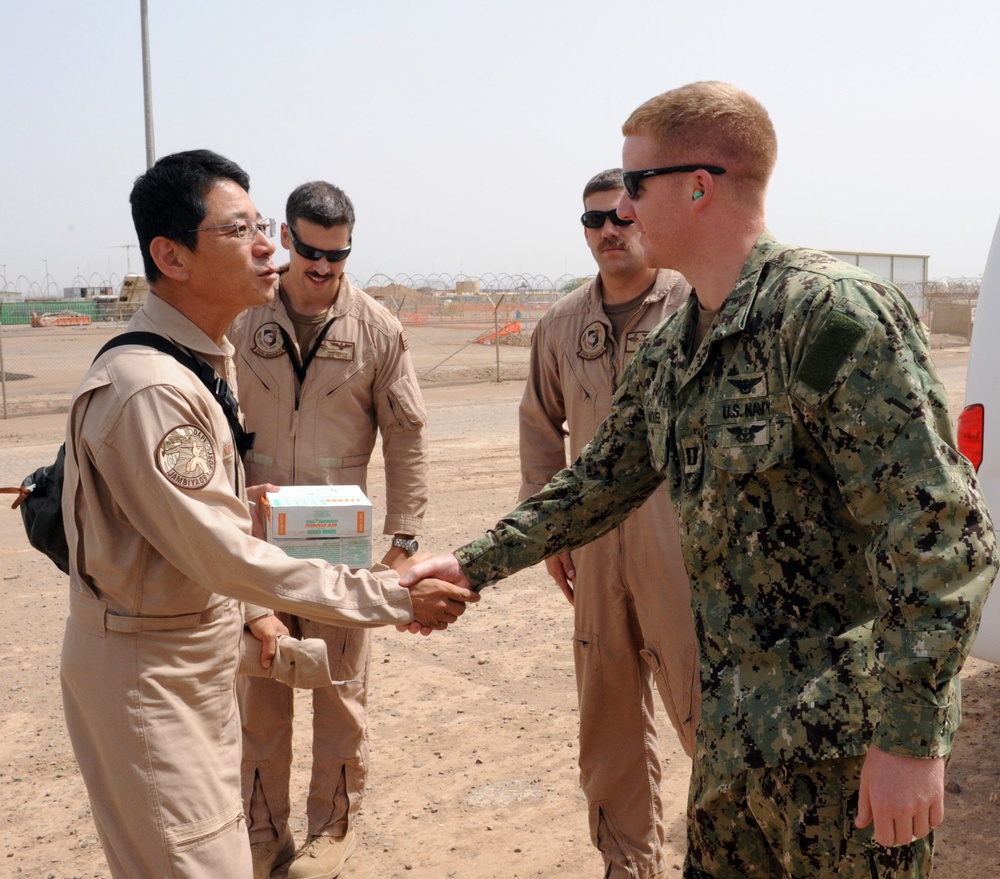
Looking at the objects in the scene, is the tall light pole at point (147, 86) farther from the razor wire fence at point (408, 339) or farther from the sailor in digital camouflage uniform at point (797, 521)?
the sailor in digital camouflage uniform at point (797, 521)

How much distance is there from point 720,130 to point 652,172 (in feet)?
0.58

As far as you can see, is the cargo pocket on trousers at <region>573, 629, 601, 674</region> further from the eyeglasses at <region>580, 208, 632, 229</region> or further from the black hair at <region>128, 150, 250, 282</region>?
the black hair at <region>128, 150, 250, 282</region>

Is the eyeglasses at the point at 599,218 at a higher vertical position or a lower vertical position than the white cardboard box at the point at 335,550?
higher

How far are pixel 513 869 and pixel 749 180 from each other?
270 centimetres

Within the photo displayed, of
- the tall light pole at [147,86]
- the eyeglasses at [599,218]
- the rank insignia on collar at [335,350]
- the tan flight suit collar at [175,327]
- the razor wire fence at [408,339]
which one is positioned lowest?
the razor wire fence at [408,339]

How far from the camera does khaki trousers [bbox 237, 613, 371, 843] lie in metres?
4.12

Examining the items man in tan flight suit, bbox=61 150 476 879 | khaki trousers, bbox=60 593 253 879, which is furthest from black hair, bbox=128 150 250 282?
khaki trousers, bbox=60 593 253 879

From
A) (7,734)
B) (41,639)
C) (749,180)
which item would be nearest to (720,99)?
(749,180)

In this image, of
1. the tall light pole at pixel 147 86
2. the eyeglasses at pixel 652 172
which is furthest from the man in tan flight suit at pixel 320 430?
the tall light pole at pixel 147 86

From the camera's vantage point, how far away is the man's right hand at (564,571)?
4.20 meters

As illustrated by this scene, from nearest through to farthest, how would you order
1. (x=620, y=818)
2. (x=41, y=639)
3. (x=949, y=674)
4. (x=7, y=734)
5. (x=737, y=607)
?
(x=949, y=674), (x=737, y=607), (x=620, y=818), (x=7, y=734), (x=41, y=639)

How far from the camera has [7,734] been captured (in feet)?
16.8

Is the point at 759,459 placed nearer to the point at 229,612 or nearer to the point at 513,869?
the point at 229,612

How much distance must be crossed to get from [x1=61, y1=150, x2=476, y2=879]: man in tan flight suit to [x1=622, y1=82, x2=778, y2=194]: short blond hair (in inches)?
51.1
